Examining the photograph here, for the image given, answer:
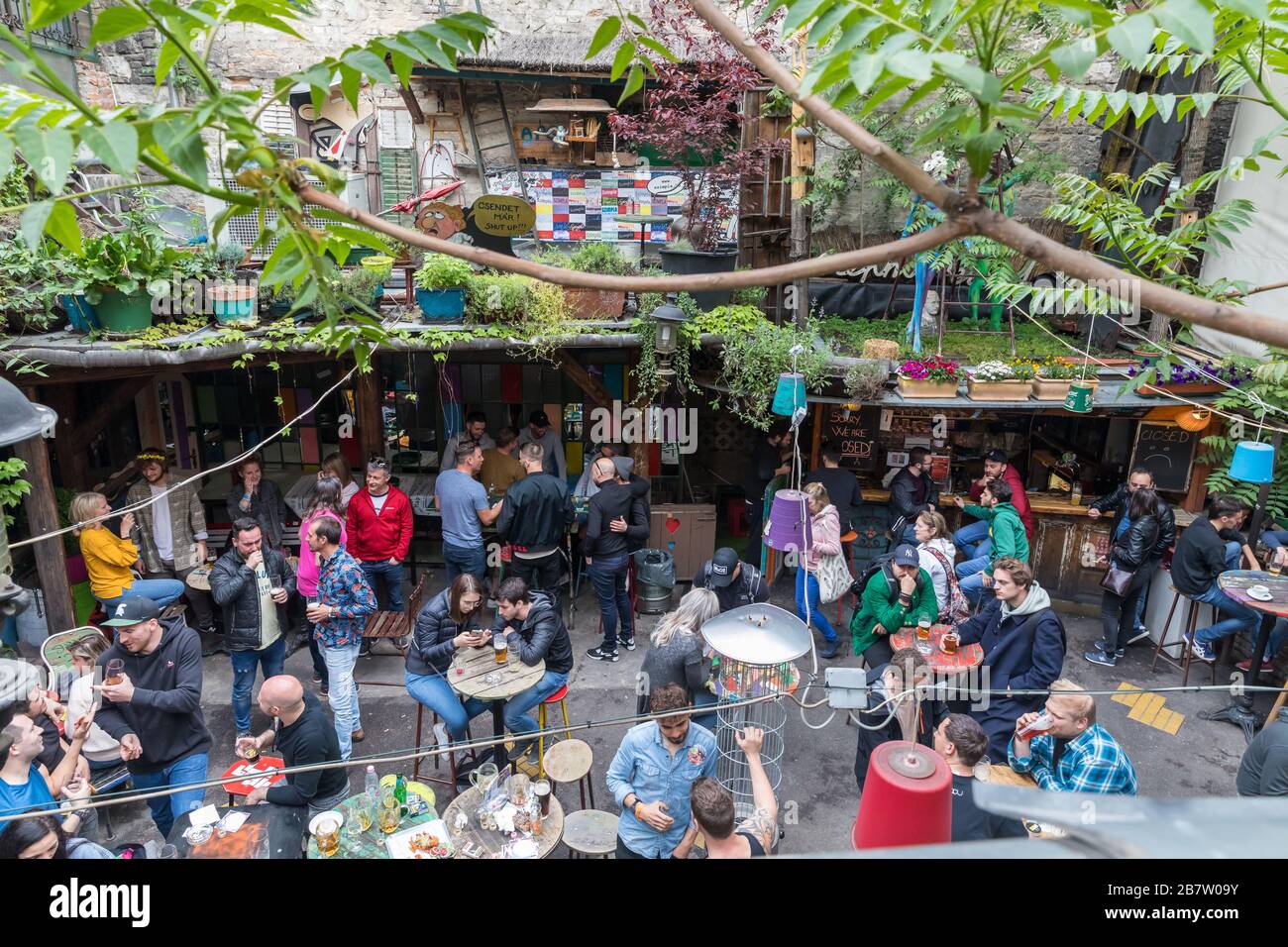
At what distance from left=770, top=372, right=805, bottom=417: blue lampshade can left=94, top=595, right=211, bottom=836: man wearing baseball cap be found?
16.1ft

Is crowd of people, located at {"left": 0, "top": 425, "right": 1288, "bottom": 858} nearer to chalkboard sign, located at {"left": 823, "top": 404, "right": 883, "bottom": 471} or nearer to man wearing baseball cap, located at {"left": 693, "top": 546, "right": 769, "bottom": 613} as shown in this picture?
man wearing baseball cap, located at {"left": 693, "top": 546, "right": 769, "bottom": 613}


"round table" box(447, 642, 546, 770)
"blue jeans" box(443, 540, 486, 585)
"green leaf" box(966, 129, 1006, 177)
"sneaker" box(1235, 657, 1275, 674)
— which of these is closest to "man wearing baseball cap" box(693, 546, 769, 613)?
"round table" box(447, 642, 546, 770)

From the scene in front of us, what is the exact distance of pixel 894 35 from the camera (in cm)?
163

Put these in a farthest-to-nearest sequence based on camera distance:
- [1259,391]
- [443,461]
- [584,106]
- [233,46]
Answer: [233,46], [584,106], [443,461], [1259,391]

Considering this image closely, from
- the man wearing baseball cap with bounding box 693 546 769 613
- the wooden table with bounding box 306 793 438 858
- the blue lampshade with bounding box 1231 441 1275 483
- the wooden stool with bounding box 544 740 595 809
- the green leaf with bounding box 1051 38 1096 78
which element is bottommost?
the wooden stool with bounding box 544 740 595 809

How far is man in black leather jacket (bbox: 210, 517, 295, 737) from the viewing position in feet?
20.6

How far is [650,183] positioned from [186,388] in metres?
6.16

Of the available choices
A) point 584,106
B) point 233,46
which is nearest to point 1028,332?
point 584,106

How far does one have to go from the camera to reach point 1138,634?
8.49 meters

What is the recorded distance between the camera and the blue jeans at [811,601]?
7.81 metres

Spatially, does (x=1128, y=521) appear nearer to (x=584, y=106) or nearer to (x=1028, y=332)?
(x=1028, y=332)

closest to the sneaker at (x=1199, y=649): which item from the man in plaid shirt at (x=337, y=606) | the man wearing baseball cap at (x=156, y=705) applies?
the man in plaid shirt at (x=337, y=606)

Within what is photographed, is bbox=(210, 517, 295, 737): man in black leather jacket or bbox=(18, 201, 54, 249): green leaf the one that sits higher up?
bbox=(18, 201, 54, 249): green leaf

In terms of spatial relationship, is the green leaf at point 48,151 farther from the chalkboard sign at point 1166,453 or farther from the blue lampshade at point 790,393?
the chalkboard sign at point 1166,453
